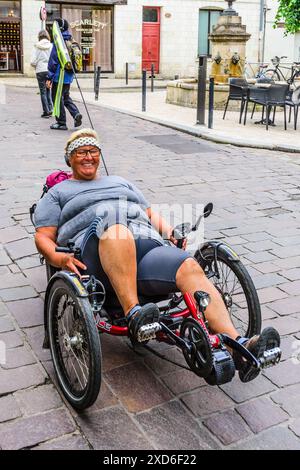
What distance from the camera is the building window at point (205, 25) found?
28.2 metres

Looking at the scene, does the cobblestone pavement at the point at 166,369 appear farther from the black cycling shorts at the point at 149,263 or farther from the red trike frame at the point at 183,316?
the black cycling shorts at the point at 149,263

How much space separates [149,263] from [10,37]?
24535 millimetres

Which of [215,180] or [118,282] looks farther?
[215,180]

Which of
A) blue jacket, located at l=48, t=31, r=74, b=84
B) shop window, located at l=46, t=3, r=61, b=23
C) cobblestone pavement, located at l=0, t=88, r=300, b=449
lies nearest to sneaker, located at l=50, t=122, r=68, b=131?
blue jacket, located at l=48, t=31, r=74, b=84

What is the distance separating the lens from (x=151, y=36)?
27.5m

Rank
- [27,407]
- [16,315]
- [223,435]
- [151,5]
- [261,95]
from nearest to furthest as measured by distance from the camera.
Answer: [223,435] < [27,407] < [16,315] < [261,95] < [151,5]

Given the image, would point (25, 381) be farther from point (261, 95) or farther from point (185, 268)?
point (261, 95)

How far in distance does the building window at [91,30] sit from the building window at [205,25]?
4.31m

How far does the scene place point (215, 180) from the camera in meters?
7.57

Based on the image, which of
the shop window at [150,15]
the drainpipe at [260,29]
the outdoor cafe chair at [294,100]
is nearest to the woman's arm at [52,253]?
the outdoor cafe chair at [294,100]

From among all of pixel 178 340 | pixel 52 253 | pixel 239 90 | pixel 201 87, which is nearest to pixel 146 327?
pixel 178 340
